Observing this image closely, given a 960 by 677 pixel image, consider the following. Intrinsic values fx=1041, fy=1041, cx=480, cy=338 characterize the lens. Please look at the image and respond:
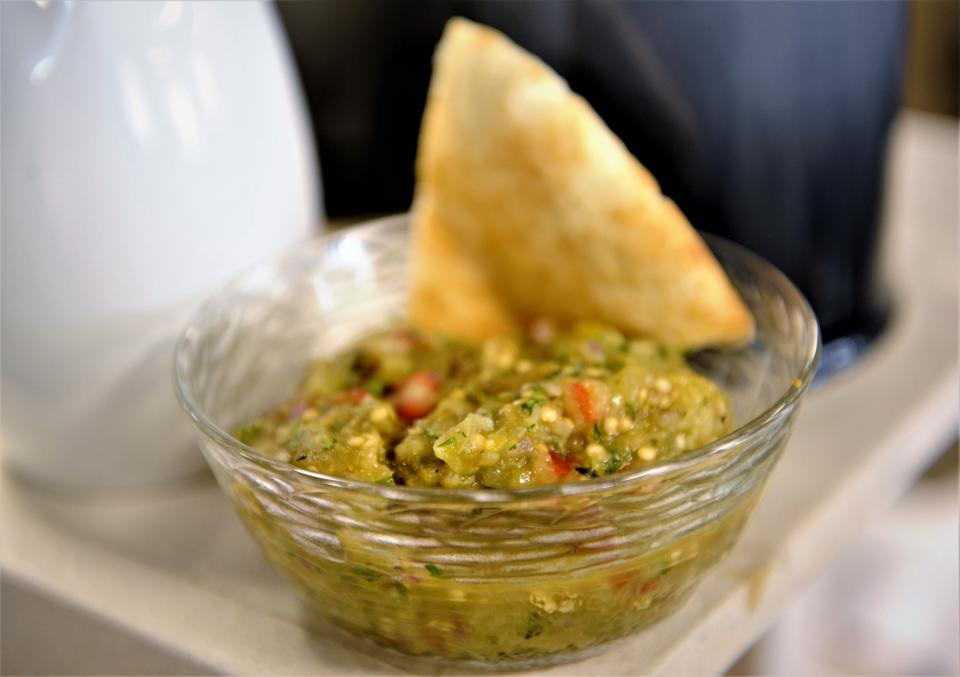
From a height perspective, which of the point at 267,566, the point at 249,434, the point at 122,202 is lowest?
the point at 267,566

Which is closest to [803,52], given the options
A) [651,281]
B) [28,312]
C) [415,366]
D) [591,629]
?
[651,281]


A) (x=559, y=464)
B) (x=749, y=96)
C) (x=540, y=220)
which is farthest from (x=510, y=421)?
(x=749, y=96)

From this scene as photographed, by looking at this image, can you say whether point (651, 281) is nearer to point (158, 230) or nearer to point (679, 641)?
point (679, 641)

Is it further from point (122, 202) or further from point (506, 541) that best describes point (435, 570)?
point (122, 202)

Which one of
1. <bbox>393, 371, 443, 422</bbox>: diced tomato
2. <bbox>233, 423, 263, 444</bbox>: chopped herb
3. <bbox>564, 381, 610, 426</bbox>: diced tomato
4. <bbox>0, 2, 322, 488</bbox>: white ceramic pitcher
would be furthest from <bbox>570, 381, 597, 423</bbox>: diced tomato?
<bbox>0, 2, 322, 488</bbox>: white ceramic pitcher

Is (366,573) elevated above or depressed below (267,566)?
above

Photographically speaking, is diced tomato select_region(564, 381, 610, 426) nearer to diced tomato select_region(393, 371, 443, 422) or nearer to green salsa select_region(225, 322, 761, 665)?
green salsa select_region(225, 322, 761, 665)
